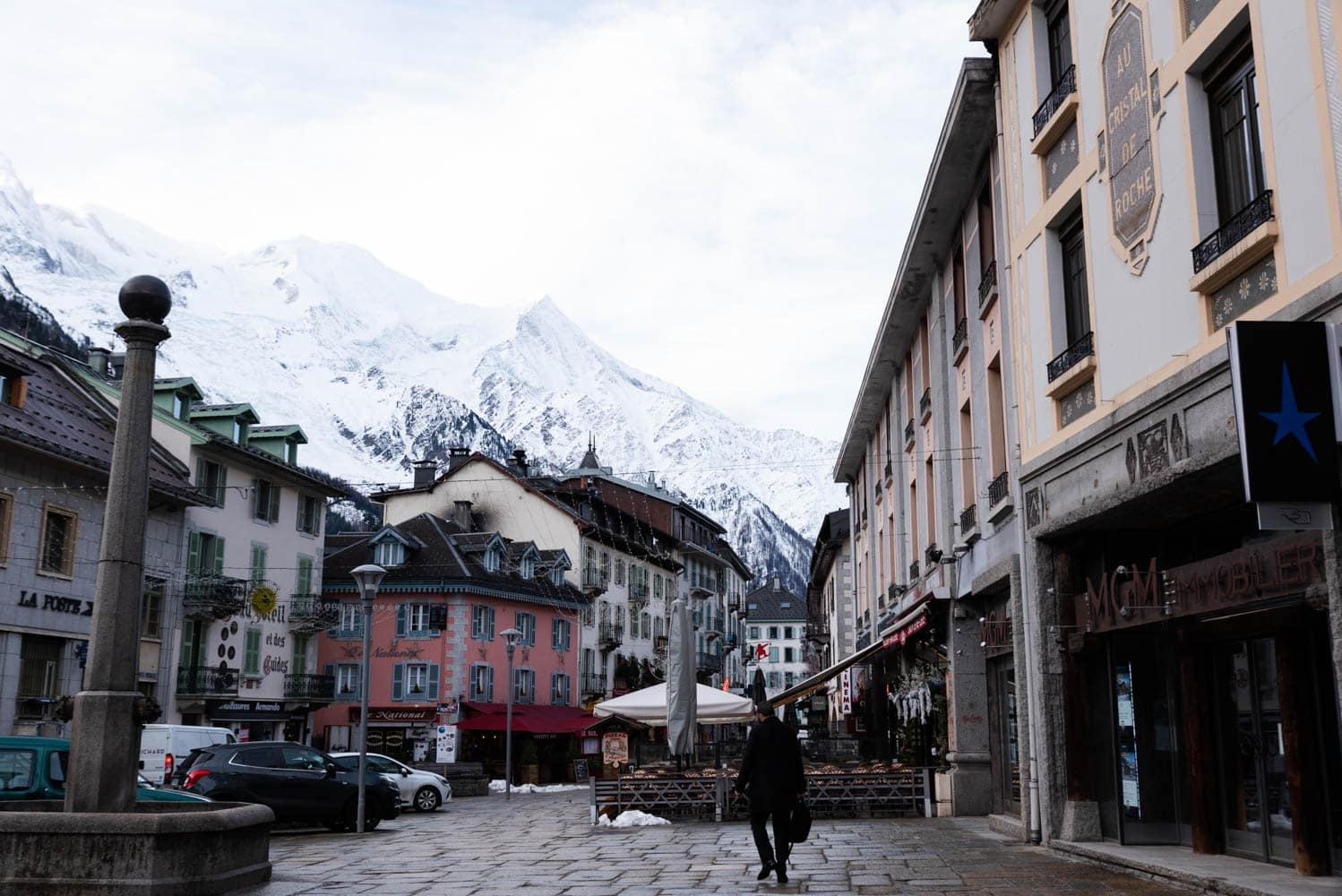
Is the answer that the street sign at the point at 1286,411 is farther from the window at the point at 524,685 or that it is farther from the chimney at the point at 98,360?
the window at the point at 524,685

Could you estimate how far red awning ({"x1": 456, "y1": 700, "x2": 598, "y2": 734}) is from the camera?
47656mm

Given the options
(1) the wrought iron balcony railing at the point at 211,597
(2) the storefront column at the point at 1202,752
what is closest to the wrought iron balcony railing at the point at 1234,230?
(2) the storefront column at the point at 1202,752

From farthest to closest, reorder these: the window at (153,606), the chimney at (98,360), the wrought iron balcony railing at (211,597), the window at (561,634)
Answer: the window at (561,634) < the chimney at (98,360) < the wrought iron balcony railing at (211,597) < the window at (153,606)

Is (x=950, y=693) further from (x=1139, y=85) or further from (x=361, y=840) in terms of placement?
(x=1139, y=85)

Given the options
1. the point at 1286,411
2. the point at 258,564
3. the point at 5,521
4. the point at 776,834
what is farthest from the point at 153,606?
the point at 1286,411

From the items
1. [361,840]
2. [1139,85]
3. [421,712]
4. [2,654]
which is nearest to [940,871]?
[1139,85]

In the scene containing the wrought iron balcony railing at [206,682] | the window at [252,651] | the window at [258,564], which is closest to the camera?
the wrought iron balcony railing at [206,682]

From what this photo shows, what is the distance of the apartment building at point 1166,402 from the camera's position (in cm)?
941

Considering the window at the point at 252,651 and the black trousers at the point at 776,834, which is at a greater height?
the window at the point at 252,651

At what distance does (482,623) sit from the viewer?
5038 cm

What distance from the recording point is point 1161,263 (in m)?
11.5

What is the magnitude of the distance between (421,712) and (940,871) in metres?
38.3

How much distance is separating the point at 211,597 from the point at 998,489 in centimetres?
2581

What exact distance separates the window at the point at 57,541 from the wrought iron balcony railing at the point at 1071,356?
23.9 m
